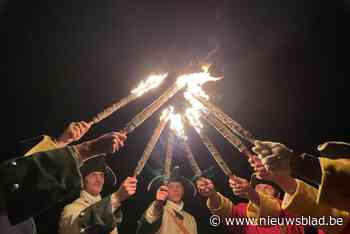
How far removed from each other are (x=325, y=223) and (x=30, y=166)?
2.10 metres

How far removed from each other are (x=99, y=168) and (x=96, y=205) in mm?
309

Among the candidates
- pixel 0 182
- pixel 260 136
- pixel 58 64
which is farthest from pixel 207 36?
pixel 0 182

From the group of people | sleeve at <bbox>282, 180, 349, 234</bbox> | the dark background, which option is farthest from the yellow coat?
the dark background

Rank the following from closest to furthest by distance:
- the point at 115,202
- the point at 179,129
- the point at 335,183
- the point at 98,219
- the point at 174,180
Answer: the point at 335,183 → the point at 98,219 → the point at 115,202 → the point at 174,180 → the point at 179,129

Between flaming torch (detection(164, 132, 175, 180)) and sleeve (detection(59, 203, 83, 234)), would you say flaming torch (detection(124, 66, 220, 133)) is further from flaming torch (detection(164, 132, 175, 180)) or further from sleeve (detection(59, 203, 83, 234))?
sleeve (detection(59, 203, 83, 234))

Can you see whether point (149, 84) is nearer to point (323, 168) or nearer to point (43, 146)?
point (43, 146)

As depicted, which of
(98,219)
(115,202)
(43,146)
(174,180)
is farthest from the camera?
(174,180)

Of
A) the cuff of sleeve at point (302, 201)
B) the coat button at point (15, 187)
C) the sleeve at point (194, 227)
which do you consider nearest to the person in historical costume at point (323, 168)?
the cuff of sleeve at point (302, 201)

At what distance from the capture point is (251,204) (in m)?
3.58

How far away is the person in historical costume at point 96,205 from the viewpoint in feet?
11.1

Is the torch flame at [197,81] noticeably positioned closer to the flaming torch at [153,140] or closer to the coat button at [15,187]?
the flaming torch at [153,140]

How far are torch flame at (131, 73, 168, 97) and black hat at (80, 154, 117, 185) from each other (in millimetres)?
607

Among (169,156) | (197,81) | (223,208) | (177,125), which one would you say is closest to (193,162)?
(169,156)

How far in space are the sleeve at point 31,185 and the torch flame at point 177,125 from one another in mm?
1356
